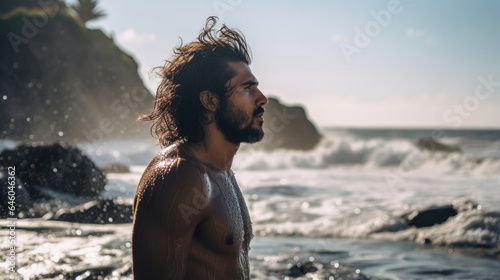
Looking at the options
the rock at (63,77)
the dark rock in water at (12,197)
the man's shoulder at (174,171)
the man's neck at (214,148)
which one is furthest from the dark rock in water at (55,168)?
the rock at (63,77)

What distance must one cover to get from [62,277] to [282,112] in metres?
47.5

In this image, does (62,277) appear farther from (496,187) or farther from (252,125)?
(496,187)

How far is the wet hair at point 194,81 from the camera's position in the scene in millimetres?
2520

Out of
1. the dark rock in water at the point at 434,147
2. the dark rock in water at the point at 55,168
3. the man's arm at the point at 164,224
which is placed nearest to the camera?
the man's arm at the point at 164,224

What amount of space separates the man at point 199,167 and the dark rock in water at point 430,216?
8.99 metres

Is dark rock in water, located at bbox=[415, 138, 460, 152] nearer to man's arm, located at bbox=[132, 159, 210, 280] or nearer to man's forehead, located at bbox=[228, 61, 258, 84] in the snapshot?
man's forehead, located at bbox=[228, 61, 258, 84]

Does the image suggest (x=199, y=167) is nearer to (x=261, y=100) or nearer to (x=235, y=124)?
(x=235, y=124)

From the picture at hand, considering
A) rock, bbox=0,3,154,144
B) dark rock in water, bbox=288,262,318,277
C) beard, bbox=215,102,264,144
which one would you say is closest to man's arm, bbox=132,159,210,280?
beard, bbox=215,102,264,144

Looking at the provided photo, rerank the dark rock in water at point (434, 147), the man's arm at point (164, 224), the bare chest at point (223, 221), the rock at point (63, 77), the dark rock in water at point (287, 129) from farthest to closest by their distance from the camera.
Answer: the dark rock in water at point (287, 129) → the dark rock in water at point (434, 147) → the rock at point (63, 77) → the bare chest at point (223, 221) → the man's arm at point (164, 224)

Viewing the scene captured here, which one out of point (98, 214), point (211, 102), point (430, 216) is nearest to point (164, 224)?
point (211, 102)

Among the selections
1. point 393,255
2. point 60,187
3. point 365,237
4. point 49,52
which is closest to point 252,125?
point 393,255

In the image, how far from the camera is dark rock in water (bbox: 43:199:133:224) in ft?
31.8

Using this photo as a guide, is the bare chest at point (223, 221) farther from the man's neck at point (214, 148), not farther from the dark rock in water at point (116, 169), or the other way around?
the dark rock in water at point (116, 169)

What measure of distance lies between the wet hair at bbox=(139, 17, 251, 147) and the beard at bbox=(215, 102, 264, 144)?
0.12 feet
